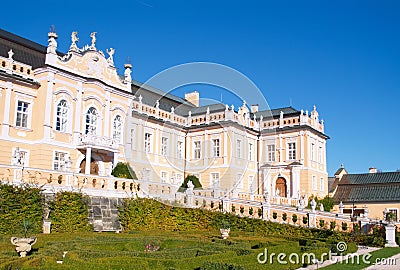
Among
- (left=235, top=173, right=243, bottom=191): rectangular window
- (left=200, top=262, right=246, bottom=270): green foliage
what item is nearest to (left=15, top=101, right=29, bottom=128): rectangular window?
(left=235, top=173, right=243, bottom=191): rectangular window

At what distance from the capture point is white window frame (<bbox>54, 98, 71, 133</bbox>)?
83.2 ft

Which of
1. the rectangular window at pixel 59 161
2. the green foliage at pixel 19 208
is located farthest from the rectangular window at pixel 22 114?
the green foliage at pixel 19 208

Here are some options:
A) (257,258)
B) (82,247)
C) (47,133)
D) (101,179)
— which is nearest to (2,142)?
(47,133)

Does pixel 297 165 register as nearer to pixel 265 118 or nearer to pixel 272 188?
pixel 272 188

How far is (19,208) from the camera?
17234 mm

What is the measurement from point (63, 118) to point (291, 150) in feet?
65.3

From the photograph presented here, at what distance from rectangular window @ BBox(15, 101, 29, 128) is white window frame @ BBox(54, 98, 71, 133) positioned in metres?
1.55

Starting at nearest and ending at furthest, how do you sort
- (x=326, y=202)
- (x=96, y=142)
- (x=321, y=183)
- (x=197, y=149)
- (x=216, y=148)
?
(x=96, y=142)
(x=216, y=148)
(x=197, y=149)
(x=326, y=202)
(x=321, y=183)

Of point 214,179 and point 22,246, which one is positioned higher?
point 214,179

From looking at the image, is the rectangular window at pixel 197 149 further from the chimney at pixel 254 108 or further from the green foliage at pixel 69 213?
the green foliage at pixel 69 213

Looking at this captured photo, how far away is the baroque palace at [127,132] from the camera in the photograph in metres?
24.1

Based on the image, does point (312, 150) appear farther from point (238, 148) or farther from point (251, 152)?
point (238, 148)

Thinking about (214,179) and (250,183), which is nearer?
(214,179)

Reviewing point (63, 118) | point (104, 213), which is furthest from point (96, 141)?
point (104, 213)
